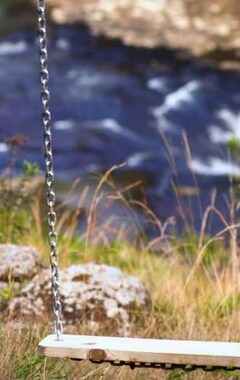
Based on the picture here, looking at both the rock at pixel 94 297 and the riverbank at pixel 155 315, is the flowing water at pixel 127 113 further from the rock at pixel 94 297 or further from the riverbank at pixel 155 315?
the rock at pixel 94 297

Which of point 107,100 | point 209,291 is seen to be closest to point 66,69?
point 107,100

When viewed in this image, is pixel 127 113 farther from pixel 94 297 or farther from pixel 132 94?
pixel 94 297

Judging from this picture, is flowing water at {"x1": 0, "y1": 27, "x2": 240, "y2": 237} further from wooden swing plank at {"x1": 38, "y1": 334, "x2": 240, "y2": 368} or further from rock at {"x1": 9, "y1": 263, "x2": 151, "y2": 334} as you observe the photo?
wooden swing plank at {"x1": 38, "y1": 334, "x2": 240, "y2": 368}

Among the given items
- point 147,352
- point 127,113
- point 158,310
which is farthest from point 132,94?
point 147,352

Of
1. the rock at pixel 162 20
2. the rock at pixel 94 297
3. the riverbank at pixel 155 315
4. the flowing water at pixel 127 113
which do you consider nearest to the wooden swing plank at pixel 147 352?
the riverbank at pixel 155 315

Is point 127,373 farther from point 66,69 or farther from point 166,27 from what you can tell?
point 166,27

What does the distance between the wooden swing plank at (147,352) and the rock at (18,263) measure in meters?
1.37

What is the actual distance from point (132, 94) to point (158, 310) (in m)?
6.26

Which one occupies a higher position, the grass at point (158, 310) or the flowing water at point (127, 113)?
the flowing water at point (127, 113)

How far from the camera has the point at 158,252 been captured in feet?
21.9

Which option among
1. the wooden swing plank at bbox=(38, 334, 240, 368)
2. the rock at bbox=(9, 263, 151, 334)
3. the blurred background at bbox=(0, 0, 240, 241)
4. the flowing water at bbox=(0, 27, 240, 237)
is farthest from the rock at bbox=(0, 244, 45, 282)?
the flowing water at bbox=(0, 27, 240, 237)

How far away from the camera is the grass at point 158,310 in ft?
11.2

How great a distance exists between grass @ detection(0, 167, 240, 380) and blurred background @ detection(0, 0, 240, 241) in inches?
85.5

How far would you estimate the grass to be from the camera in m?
3.41
